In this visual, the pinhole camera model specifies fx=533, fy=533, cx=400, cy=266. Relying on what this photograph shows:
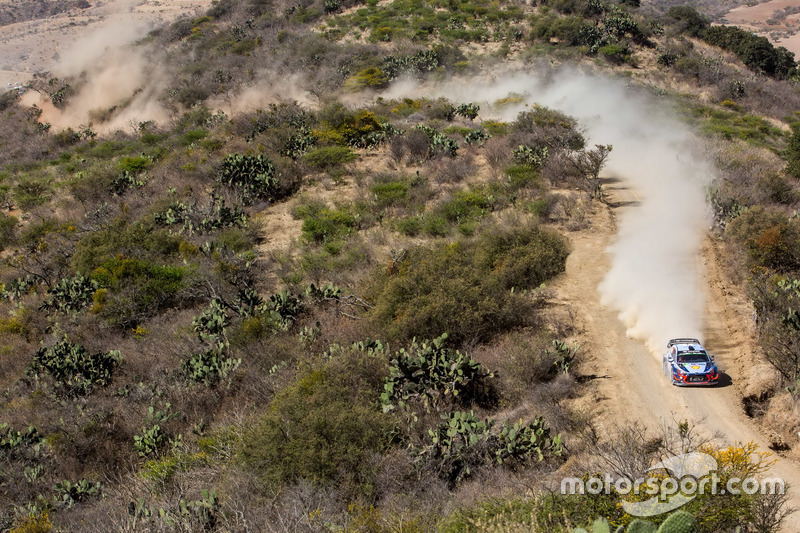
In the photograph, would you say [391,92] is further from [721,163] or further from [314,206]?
[721,163]

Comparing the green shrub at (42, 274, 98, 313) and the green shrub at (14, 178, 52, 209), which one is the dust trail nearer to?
the green shrub at (42, 274, 98, 313)

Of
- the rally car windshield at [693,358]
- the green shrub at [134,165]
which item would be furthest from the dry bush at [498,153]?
the green shrub at [134,165]

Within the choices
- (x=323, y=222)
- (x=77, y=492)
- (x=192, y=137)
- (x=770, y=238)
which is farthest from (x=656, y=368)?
(x=192, y=137)

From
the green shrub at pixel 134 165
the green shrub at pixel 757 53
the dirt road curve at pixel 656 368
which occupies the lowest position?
the green shrub at pixel 757 53

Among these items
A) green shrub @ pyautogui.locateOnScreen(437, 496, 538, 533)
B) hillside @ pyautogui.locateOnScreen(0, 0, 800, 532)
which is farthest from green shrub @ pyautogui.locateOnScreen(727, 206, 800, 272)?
green shrub @ pyautogui.locateOnScreen(437, 496, 538, 533)

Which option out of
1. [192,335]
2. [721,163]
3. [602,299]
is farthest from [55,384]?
[721,163]

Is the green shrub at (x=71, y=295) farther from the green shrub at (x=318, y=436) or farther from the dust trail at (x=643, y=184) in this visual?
the dust trail at (x=643, y=184)

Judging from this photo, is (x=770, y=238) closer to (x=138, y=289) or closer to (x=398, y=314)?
(x=398, y=314)
